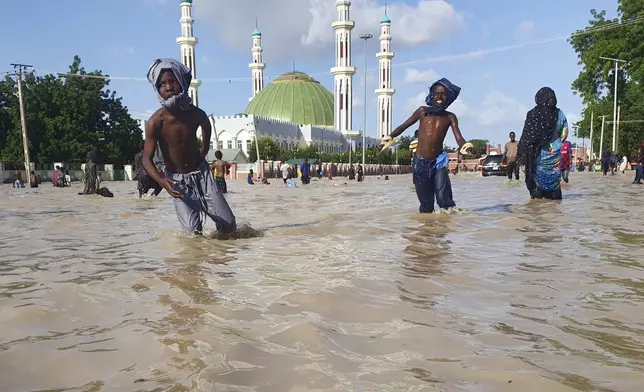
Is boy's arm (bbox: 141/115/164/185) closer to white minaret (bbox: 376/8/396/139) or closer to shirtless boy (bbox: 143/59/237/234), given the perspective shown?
shirtless boy (bbox: 143/59/237/234)

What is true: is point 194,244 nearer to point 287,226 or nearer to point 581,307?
point 287,226

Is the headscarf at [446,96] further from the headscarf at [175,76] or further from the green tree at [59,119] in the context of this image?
the green tree at [59,119]

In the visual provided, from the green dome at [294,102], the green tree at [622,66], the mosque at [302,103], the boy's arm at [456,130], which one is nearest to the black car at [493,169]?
the green tree at [622,66]

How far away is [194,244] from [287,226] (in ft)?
5.79

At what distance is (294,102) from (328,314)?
8112 centimetres

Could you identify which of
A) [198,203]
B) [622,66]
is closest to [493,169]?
[622,66]

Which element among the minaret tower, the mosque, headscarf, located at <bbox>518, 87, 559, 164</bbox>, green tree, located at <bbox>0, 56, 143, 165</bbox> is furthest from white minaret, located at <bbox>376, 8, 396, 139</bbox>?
headscarf, located at <bbox>518, 87, 559, 164</bbox>

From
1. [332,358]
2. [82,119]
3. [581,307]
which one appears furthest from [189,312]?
[82,119]

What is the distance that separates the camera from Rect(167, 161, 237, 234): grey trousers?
203 inches

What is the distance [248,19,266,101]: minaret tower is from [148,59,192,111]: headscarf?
3152 inches

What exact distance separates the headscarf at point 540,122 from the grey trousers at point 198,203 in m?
5.23

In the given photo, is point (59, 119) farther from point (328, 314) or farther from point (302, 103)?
point (302, 103)

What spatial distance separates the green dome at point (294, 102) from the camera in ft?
266

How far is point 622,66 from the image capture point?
33656 mm
